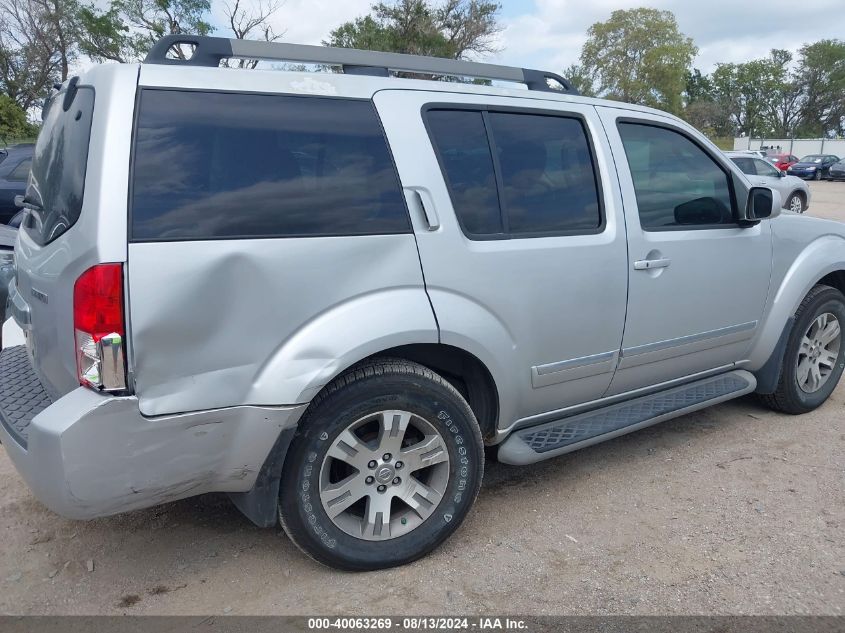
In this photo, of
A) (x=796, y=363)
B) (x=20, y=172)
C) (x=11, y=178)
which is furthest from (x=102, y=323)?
(x=20, y=172)

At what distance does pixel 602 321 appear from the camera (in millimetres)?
3307

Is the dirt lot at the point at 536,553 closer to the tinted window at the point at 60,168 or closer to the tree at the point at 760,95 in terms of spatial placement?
the tinted window at the point at 60,168

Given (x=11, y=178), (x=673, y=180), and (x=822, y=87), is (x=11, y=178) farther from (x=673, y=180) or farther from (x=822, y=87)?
(x=822, y=87)

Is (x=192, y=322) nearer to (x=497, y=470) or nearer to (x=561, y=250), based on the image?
(x=561, y=250)

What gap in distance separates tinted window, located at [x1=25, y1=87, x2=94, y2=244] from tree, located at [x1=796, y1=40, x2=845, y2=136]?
3552 inches

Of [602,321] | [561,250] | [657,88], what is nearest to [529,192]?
[561,250]

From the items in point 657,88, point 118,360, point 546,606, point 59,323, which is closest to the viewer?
point 118,360

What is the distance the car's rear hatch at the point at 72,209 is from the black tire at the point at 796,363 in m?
3.83

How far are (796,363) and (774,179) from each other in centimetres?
1456

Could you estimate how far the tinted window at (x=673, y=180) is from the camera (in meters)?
3.55

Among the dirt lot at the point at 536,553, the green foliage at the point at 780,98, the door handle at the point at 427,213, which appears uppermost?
the green foliage at the point at 780,98

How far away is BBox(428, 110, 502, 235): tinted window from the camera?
2910 millimetres

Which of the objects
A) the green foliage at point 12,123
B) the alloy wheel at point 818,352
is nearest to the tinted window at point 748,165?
the alloy wheel at point 818,352

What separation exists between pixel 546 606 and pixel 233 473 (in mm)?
1256
